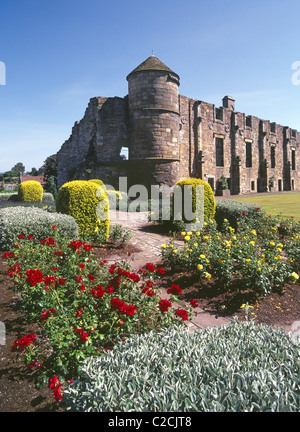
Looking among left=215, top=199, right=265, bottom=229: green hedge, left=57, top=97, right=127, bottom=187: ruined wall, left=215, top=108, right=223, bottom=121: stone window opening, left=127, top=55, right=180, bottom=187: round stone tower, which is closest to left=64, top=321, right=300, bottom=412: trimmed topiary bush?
left=215, top=199, right=265, bottom=229: green hedge

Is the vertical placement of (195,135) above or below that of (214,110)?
below

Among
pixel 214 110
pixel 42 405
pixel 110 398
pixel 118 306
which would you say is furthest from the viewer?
pixel 214 110

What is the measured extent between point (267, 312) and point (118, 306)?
2.48 m

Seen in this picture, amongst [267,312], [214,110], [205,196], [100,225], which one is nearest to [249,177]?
[214,110]

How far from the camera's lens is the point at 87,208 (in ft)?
23.2

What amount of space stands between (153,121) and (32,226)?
12621mm

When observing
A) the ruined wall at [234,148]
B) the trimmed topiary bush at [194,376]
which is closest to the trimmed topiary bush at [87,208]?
the trimmed topiary bush at [194,376]

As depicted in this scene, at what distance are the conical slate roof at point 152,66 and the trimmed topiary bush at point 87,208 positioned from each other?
485 inches

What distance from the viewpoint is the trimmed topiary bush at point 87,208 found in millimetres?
7008

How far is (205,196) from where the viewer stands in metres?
9.20

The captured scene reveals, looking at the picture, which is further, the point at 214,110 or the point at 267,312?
the point at 214,110

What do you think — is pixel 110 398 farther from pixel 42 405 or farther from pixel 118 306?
pixel 42 405

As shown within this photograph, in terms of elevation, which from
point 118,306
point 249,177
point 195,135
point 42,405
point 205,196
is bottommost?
point 42,405

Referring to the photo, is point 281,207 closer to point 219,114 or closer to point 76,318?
point 76,318
